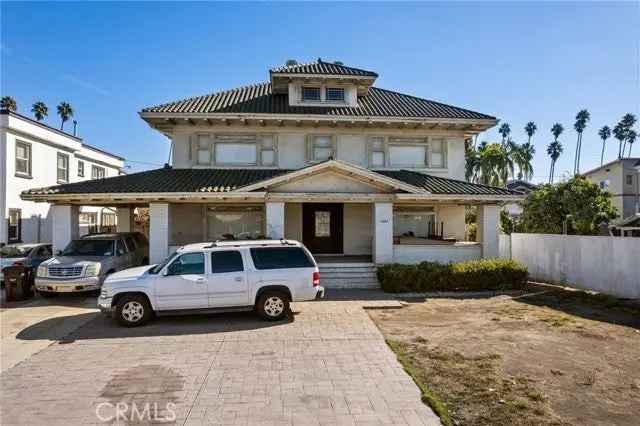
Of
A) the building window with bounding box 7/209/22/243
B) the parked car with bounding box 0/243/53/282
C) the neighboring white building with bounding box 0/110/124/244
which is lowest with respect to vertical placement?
the parked car with bounding box 0/243/53/282

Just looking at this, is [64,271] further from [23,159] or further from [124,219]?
[23,159]

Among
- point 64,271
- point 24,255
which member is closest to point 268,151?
point 64,271

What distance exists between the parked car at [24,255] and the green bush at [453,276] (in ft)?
39.9

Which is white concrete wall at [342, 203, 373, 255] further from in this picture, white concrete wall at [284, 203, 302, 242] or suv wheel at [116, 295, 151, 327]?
suv wheel at [116, 295, 151, 327]

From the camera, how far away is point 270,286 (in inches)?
362

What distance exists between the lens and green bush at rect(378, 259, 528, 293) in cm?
1288

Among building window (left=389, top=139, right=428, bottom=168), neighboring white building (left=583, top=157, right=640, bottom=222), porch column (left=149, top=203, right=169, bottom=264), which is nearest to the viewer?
porch column (left=149, top=203, right=169, bottom=264)

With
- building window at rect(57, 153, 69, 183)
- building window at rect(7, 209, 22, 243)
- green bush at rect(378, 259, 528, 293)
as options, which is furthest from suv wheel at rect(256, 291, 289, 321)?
building window at rect(57, 153, 69, 183)

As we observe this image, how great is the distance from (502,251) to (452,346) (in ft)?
38.7

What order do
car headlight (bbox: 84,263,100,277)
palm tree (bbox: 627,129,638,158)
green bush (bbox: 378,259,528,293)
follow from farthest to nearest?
palm tree (bbox: 627,129,638,158)
green bush (bbox: 378,259,528,293)
car headlight (bbox: 84,263,100,277)

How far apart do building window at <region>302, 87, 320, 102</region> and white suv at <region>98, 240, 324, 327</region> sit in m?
9.53

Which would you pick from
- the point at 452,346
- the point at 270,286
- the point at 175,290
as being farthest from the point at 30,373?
the point at 452,346

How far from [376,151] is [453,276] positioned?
650 cm

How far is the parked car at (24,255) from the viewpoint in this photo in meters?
12.9
